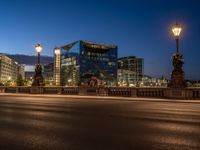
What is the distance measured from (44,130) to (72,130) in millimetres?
942

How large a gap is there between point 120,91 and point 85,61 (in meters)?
157

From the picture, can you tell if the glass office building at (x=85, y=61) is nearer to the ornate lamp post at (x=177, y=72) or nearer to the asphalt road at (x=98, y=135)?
the ornate lamp post at (x=177, y=72)

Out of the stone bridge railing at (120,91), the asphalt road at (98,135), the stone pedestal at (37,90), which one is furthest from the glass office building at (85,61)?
the asphalt road at (98,135)

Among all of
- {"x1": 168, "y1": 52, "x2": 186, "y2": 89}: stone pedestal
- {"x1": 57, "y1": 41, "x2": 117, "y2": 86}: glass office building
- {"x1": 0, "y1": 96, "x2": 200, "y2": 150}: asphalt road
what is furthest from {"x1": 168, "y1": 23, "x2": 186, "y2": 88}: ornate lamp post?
{"x1": 57, "y1": 41, "x2": 117, "y2": 86}: glass office building

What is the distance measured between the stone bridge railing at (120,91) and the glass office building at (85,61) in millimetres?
142082

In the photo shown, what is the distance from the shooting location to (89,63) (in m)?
190

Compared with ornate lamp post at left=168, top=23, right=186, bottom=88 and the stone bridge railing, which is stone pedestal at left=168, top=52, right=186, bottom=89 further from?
the stone bridge railing

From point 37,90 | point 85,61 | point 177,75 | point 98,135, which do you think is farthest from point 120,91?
point 85,61

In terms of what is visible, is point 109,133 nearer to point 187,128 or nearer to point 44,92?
point 187,128

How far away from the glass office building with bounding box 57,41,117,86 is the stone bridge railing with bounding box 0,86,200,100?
142082mm

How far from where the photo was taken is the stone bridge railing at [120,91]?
1042 inches

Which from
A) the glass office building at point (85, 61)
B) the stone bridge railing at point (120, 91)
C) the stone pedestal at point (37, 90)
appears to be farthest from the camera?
the glass office building at point (85, 61)

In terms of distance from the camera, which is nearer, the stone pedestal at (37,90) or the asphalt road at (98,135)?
the asphalt road at (98,135)

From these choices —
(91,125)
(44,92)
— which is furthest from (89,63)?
(91,125)
